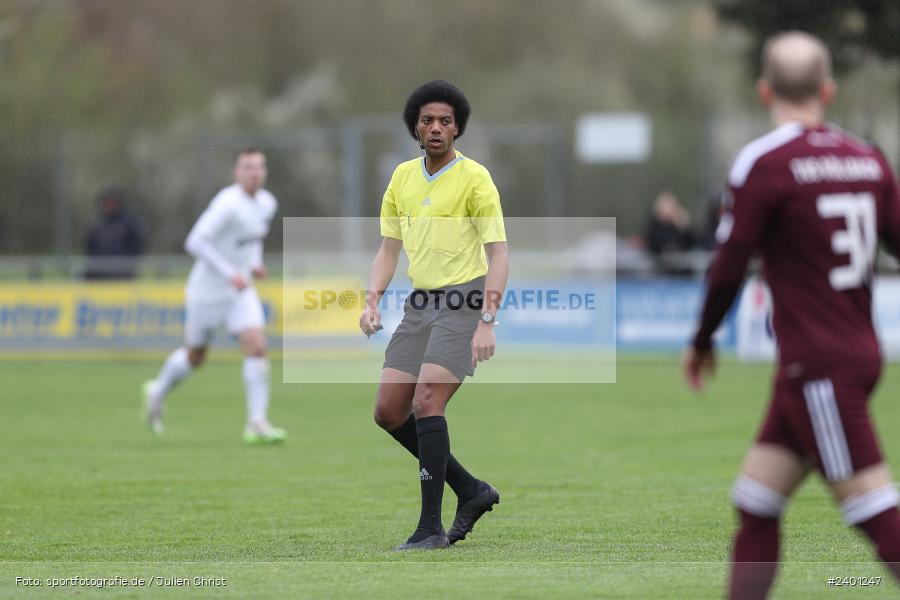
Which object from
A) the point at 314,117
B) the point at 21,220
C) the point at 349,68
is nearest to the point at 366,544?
the point at 21,220

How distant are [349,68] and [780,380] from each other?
48.1m

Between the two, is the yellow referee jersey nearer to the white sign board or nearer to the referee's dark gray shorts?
the referee's dark gray shorts

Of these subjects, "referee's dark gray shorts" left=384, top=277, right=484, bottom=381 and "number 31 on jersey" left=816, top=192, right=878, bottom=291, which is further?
"referee's dark gray shorts" left=384, top=277, right=484, bottom=381

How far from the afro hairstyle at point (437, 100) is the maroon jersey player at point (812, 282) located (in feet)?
9.58

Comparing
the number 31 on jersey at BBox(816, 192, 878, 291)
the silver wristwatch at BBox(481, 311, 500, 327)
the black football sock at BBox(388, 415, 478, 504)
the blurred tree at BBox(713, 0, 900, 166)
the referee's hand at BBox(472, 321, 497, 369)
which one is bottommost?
the black football sock at BBox(388, 415, 478, 504)

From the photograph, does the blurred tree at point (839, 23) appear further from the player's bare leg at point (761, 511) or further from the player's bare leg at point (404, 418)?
the player's bare leg at point (761, 511)

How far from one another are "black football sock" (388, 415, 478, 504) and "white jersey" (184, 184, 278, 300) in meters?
5.07

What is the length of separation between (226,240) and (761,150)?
8704 mm

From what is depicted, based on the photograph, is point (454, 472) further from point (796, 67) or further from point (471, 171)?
point (796, 67)

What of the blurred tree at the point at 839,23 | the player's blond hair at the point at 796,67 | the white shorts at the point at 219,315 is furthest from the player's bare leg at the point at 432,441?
the blurred tree at the point at 839,23

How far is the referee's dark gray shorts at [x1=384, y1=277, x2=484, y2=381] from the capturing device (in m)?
7.55

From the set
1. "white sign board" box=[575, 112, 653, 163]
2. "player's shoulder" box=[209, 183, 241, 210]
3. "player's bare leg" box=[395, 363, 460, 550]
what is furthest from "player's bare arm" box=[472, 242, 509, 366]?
"white sign board" box=[575, 112, 653, 163]

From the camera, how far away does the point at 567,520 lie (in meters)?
8.43

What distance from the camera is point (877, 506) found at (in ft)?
15.6
